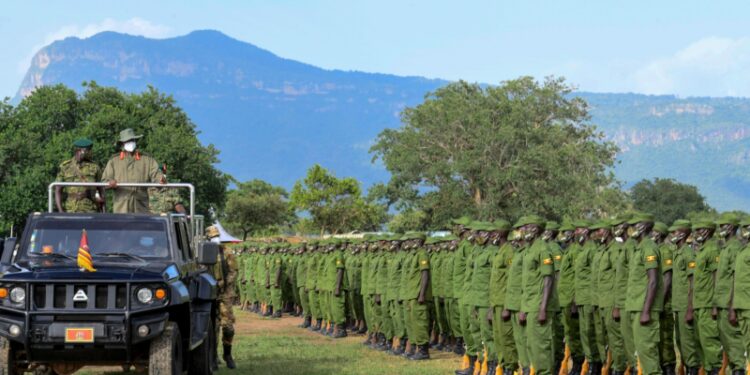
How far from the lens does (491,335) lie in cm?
1493

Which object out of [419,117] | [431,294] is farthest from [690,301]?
[419,117]

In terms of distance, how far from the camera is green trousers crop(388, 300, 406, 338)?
63.6ft

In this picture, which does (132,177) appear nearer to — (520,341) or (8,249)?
(8,249)

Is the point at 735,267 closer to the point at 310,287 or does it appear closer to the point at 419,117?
the point at 310,287

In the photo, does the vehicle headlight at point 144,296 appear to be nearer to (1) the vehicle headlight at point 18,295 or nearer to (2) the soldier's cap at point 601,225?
(1) the vehicle headlight at point 18,295

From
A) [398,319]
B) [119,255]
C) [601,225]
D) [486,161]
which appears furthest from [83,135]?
[119,255]

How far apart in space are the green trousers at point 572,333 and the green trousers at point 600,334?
486mm

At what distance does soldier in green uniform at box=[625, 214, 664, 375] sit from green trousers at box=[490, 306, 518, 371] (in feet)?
4.67

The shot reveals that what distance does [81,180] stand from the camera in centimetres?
1423

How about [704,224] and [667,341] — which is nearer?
[704,224]

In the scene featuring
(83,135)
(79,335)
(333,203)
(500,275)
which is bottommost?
(79,335)

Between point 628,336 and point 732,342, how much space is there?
1133 millimetres

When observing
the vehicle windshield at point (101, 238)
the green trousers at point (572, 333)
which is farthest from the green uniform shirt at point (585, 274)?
the vehicle windshield at point (101, 238)

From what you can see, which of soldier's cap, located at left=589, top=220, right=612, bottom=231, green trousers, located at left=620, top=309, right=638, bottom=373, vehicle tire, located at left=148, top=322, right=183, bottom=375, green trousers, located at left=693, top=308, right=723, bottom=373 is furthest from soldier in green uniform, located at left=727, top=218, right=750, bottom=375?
vehicle tire, located at left=148, top=322, right=183, bottom=375
